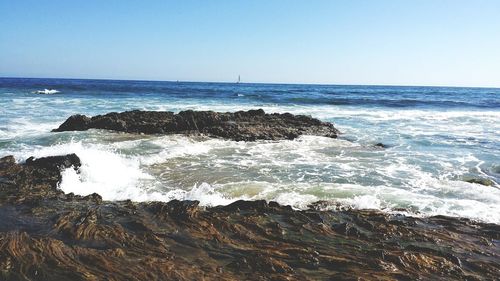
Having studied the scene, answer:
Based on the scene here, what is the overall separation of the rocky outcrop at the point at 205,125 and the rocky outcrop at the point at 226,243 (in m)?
8.98

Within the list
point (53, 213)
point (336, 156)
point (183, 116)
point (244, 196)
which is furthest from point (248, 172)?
point (183, 116)

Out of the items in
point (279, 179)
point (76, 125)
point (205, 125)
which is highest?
point (205, 125)

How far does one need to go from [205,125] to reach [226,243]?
39.1 ft

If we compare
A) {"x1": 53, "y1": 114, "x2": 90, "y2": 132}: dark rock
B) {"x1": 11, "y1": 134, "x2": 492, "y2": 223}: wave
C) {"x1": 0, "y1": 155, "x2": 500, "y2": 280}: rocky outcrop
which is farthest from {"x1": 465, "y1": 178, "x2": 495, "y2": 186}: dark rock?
{"x1": 53, "y1": 114, "x2": 90, "y2": 132}: dark rock

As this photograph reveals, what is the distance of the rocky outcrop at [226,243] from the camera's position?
4527mm

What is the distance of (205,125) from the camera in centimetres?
1694

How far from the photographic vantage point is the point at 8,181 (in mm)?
8047

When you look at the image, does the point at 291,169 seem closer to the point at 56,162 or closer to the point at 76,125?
the point at 56,162

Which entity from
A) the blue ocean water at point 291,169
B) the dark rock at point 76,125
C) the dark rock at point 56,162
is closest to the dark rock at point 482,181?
the blue ocean water at point 291,169

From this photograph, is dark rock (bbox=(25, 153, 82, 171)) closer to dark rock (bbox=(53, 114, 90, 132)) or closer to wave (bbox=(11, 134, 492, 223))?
wave (bbox=(11, 134, 492, 223))

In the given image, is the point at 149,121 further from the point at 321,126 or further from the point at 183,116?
the point at 321,126

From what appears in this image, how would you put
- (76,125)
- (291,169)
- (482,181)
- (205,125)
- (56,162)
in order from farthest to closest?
(205,125) → (76,125) → (291,169) → (482,181) → (56,162)

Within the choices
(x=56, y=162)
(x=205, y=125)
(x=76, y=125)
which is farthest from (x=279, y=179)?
(x=76, y=125)

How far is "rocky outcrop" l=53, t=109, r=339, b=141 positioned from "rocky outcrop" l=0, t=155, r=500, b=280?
8.98 m
